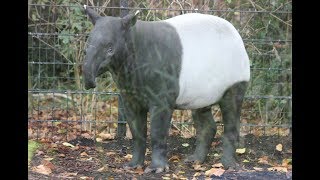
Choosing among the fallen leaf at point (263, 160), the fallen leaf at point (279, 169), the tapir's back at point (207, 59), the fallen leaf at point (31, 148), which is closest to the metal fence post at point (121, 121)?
the tapir's back at point (207, 59)

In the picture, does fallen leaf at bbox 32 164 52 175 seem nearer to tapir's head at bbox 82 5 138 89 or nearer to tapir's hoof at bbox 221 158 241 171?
tapir's head at bbox 82 5 138 89

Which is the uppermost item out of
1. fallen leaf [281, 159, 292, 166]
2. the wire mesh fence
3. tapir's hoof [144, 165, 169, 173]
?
the wire mesh fence

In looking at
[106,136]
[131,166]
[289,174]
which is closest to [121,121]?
[106,136]

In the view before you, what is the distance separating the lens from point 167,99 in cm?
321

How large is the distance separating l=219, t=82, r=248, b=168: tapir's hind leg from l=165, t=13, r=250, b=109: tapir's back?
0.04 meters

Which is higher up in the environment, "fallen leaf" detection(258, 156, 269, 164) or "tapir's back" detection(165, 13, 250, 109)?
"tapir's back" detection(165, 13, 250, 109)

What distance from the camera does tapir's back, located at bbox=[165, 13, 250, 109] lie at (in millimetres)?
3246

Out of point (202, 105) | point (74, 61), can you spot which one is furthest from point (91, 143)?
point (202, 105)

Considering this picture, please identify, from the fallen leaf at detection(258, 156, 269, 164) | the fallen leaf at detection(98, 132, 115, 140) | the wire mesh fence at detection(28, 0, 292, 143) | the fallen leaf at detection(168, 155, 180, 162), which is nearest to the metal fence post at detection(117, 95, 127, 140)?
the wire mesh fence at detection(28, 0, 292, 143)

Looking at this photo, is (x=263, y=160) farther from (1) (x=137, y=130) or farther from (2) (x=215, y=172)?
(1) (x=137, y=130)

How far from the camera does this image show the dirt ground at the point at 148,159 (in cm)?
296

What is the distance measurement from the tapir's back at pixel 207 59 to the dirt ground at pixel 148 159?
1.07 ft

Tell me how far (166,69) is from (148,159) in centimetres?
55
